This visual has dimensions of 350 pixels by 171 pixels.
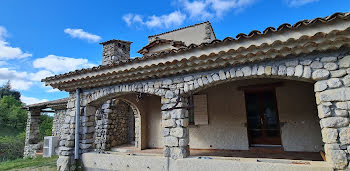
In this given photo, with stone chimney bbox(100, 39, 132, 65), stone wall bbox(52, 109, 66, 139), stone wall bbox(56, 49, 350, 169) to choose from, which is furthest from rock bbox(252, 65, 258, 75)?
stone wall bbox(52, 109, 66, 139)

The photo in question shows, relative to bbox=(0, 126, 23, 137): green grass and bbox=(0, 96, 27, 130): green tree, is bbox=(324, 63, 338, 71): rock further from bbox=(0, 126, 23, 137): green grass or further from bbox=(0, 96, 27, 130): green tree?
bbox=(0, 96, 27, 130): green tree

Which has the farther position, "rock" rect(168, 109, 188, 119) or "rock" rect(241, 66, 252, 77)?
"rock" rect(168, 109, 188, 119)

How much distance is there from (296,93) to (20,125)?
29.8 metres

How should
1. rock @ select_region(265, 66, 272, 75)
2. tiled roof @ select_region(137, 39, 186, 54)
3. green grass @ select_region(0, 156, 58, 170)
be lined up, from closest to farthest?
rock @ select_region(265, 66, 272, 75) → green grass @ select_region(0, 156, 58, 170) → tiled roof @ select_region(137, 39, 186, 54)

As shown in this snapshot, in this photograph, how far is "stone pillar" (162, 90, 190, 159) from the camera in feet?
14.2

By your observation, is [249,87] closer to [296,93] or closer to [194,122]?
[296,93]

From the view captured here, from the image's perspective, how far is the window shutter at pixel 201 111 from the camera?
6.80 m

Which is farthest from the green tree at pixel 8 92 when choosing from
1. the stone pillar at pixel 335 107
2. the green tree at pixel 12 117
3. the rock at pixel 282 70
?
the stone pillar at pixel 335 107

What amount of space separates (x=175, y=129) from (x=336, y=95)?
3.00 metres

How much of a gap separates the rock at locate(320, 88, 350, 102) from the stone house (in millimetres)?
13

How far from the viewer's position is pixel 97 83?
17.7 feet

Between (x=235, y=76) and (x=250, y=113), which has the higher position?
(x=235, y=76)

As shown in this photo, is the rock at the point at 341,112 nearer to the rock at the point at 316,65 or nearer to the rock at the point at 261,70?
the rock at the point at 316,65

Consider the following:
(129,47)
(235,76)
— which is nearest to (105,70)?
(235,76)
